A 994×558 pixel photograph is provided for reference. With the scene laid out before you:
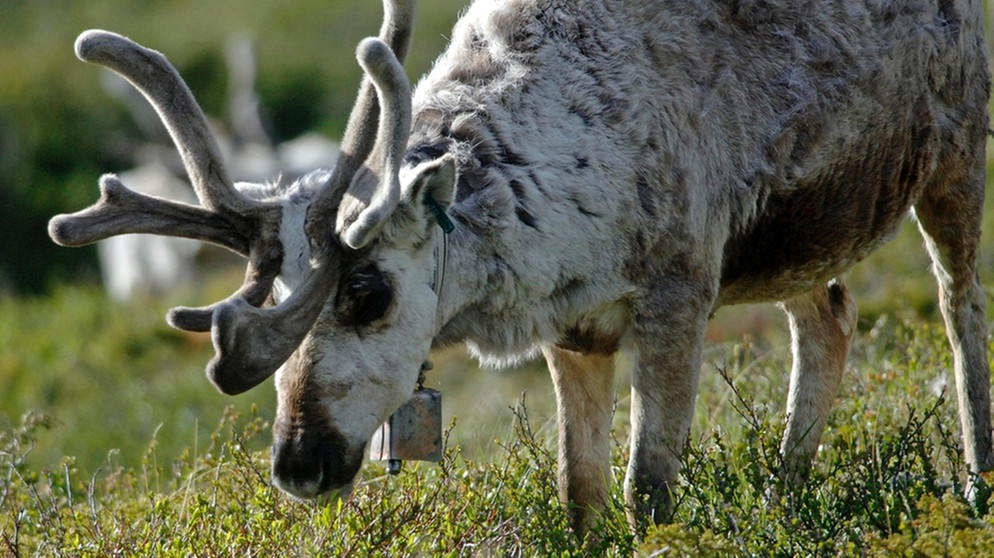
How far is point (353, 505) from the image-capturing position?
198 inches

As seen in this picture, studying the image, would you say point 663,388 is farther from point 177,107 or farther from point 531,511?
point 177,107

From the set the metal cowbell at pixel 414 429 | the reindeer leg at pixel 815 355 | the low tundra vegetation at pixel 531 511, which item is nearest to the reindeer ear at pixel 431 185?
the metal cowbell at pixel 414 429

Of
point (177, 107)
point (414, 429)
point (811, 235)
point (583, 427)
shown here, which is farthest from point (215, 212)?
point (811, 235)

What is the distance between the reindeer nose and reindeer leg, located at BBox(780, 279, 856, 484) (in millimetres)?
2194

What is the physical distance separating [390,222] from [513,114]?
0.62 m

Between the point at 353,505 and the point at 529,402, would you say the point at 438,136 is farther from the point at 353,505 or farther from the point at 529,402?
the point at 529,402

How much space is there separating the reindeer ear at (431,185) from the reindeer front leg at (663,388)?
0.81 meters

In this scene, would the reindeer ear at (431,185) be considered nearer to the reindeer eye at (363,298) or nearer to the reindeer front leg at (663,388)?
the reindeer eye at (363,298)

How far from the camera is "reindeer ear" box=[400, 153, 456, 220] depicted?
435cm

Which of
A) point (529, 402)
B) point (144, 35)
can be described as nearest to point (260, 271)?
point (529, 402)

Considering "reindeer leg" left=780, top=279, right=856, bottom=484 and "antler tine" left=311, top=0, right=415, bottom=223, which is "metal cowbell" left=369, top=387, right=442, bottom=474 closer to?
"antler tine" left=311, top=0, right=415, bottom=223

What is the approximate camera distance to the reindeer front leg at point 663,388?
192 inches

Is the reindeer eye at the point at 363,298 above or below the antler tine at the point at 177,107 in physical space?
below

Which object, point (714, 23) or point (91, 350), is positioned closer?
point (714, 23)
